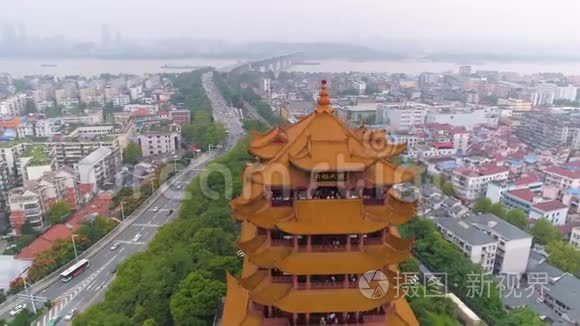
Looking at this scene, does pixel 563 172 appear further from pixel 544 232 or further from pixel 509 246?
pixel 509 246

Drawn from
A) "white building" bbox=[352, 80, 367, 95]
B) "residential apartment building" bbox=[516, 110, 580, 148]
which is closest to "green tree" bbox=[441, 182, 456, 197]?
"residential apartment building" bbox=[516, 110, 580, 148]

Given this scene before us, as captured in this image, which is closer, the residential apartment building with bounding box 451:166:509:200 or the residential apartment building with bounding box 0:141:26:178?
the residential apartment building with bounding box 451:166:509:200

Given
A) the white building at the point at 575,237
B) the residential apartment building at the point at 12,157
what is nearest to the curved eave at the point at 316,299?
the white building at the point at 575,237

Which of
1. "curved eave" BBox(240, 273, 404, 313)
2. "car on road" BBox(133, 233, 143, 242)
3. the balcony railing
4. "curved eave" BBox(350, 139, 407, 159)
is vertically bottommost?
"car on road" BBox(133, 233, 143, 242)

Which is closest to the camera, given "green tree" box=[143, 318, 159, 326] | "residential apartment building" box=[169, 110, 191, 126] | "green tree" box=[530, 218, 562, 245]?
"green tree" box=[143, 318, 159, 326]

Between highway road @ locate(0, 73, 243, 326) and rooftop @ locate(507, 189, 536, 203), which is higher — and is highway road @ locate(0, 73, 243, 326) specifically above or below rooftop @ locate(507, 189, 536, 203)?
below

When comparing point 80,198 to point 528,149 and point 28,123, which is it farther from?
point 528,149

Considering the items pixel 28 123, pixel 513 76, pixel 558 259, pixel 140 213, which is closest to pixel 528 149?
pixel 558 259

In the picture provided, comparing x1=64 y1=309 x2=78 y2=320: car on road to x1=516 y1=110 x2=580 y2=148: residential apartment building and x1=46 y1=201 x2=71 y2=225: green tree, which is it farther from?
x1=516 y1=110 x2=580 y2=148: residential apartment building
